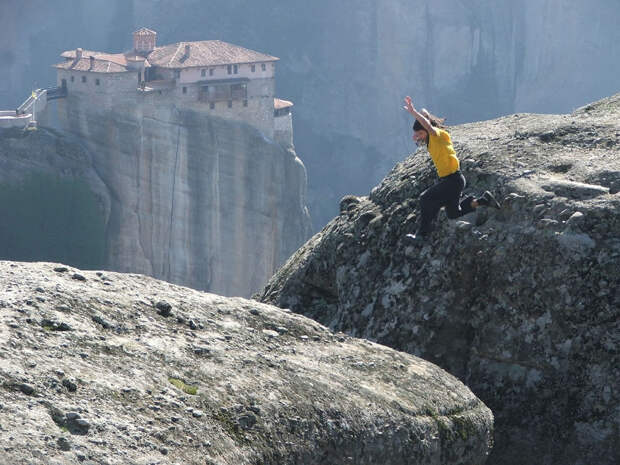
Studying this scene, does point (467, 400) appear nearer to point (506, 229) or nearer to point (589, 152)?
point (506, 229)

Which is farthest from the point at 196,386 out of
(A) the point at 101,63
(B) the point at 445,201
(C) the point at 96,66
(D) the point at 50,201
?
(A) the point at 101,63

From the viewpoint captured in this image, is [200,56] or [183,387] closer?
[183,387]

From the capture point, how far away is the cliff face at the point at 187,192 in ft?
169

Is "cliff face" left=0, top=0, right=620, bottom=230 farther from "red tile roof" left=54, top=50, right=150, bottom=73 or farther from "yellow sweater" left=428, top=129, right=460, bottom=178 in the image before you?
"yellow sweater" left=428, top=129, right=460, bottom=178

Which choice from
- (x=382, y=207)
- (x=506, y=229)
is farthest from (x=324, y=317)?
(x=506, y=229)

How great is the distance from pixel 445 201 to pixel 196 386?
10.5 feet

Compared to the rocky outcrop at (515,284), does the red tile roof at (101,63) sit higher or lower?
lower

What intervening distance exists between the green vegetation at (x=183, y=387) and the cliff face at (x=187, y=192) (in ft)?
156

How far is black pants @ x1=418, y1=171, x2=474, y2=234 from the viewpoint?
711cm

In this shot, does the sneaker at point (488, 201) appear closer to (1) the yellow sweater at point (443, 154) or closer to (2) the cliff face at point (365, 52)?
(1) the yellow sweater at point (443, 154)

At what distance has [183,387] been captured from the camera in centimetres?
441

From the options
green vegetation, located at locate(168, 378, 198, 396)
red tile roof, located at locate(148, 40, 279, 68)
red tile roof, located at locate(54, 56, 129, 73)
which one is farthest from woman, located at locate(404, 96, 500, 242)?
red tile roof, located at locate(148, 40, 279, 68)

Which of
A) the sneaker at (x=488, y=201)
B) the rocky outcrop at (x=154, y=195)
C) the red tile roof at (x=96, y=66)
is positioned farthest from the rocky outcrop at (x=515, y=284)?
the red tile roof at (x=96, y=66)

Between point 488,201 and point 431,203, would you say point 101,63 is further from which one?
point 488,201
